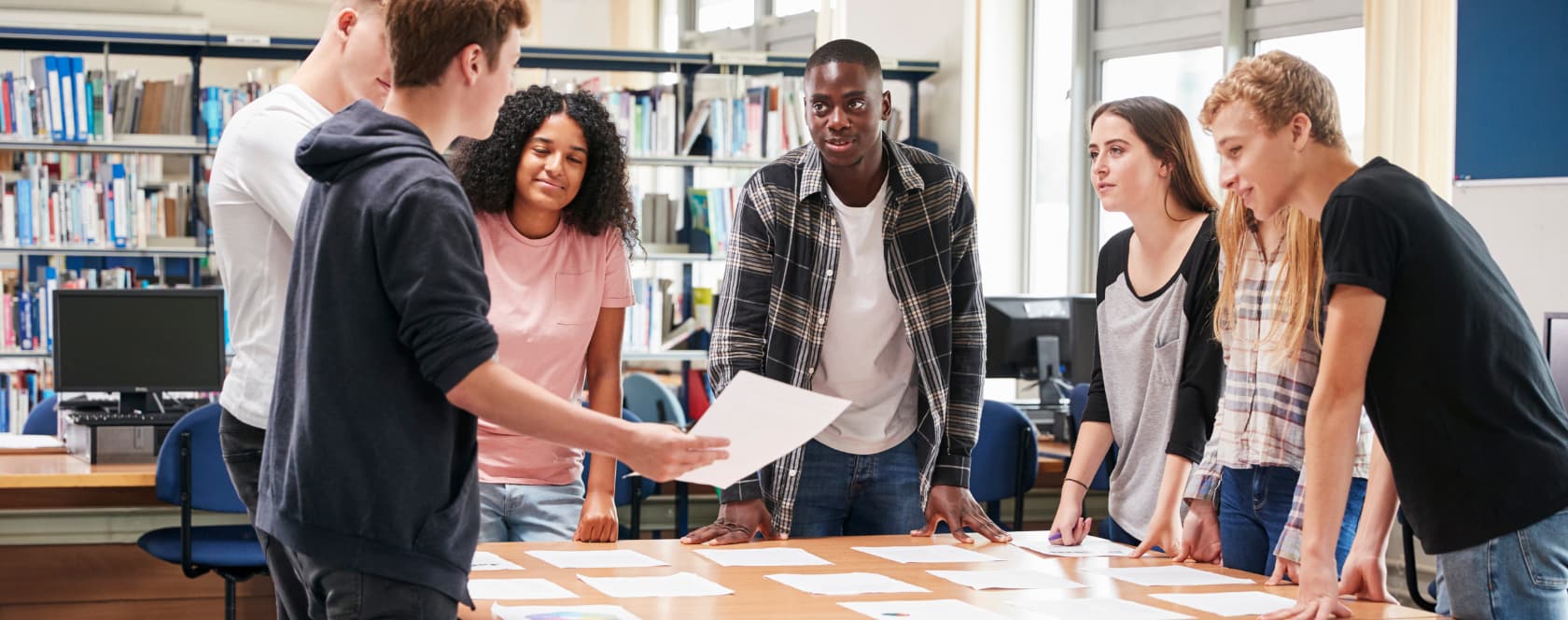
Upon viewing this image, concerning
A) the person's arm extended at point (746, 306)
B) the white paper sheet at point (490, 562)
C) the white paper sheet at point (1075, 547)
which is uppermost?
the person's arm extended at point (746, 306)

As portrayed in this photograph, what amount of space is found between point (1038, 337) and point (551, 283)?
8.86ft

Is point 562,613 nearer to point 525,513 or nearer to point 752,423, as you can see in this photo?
point 752,423

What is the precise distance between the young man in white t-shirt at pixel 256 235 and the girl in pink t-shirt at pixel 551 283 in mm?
621

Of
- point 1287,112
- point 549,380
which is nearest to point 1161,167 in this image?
point 1287,112

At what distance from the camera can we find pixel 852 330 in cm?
258

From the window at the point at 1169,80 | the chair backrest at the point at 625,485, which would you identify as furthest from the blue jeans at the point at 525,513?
the window at the point at 1169,80

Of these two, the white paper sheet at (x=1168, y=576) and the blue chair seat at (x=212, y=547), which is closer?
the white paper sheet at (x=1168, y=576)

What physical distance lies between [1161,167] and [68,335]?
10.6ft

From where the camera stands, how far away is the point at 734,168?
6742 millimetres

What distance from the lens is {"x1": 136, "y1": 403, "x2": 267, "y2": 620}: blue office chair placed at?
3658 mm

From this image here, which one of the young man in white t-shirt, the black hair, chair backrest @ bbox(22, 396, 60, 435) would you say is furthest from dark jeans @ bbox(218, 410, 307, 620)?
chair backrest @ bbox(22, 396, 60, 435)

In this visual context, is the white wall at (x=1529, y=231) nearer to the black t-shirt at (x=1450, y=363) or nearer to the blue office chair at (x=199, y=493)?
the black t-shirt at (x=1450, y=363)

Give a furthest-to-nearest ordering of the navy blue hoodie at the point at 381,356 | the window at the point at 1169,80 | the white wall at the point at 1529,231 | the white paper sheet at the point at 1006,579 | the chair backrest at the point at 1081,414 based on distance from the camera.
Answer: the window at the point at 1169,80
the white wall at the point at 1529,231
the chair backrest at the point at 1081,414
the white paper sheet at the point at 1006,579
the navy blue hoodie at the point at 381,356

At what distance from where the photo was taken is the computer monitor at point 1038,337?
16.1ft
